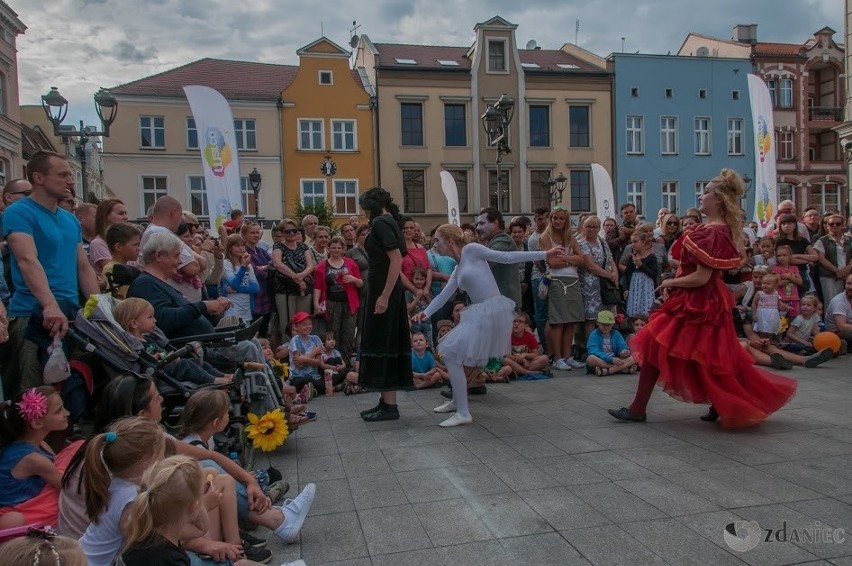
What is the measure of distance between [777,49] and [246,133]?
33.8 m

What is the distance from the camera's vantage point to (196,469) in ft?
8.52

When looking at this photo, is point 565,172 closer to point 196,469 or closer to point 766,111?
Result: point 766,111

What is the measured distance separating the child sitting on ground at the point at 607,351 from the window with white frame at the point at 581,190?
97.3ft

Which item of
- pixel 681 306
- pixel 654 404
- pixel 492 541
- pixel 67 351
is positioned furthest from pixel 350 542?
pixel 654 404

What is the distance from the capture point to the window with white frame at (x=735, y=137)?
3875cm

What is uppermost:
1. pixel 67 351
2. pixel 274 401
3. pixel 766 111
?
pixel 766 111

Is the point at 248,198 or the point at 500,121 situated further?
the point at 248,198

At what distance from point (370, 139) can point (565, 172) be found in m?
11.3

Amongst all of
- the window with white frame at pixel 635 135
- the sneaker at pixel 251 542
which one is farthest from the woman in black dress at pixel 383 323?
the window with white frame at pixel 635 135

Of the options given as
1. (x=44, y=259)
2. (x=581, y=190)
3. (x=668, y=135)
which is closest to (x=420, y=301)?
(x=44, y=259)

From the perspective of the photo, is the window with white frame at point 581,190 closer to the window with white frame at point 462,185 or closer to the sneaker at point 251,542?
the window with white frame at point 462,185

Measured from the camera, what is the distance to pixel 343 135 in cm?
3503

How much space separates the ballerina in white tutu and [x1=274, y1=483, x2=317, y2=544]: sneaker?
2.27 metres

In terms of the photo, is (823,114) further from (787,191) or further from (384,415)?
(384,415)
